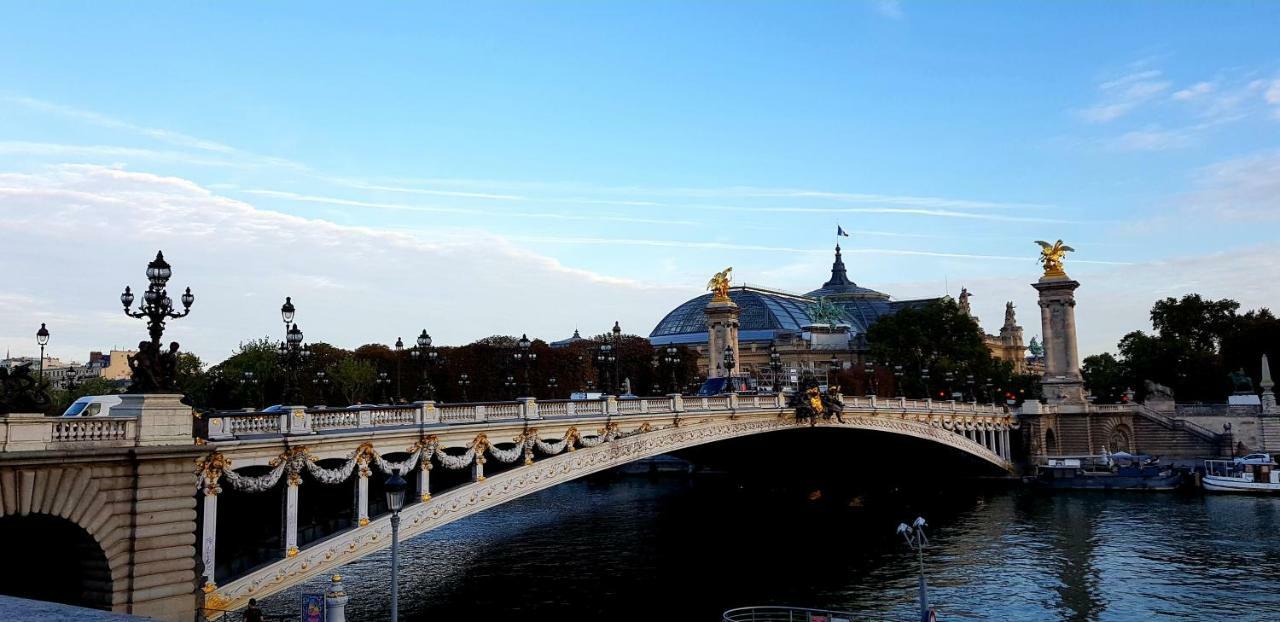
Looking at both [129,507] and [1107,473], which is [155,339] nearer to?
[129,507]

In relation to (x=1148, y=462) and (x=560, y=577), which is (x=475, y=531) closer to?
(x=560, y=577)

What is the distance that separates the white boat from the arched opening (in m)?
64.0

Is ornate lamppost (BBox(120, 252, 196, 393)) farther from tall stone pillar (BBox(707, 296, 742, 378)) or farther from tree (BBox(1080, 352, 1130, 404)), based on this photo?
tree (BBox(1080, 352, 1130, 404))

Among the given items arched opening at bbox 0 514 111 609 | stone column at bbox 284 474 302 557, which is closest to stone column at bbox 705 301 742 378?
stone column at bbox 284 474 302 557

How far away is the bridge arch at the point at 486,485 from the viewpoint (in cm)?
2323

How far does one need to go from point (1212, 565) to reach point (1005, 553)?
7.94m

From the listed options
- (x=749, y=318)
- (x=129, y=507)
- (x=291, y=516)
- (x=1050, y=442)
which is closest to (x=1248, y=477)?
(x=1050, y=442)

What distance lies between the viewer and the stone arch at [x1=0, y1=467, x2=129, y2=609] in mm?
17422

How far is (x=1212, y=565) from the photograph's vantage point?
3866cm

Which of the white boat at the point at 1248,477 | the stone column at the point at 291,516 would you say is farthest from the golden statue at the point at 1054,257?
the stone column at the point at 291,516

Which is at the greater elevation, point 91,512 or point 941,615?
point 91,512

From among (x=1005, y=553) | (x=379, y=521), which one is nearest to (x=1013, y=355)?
(x=1005, y=553)

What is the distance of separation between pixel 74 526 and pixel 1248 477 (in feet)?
214

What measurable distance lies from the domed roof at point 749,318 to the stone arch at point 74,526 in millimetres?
128517
